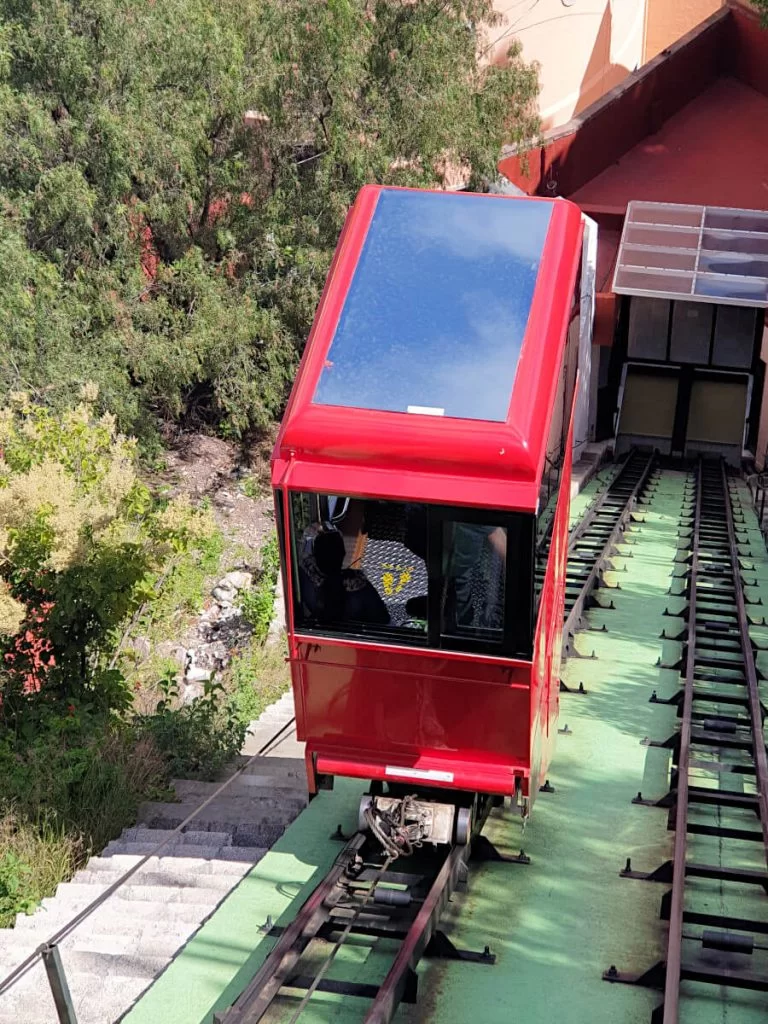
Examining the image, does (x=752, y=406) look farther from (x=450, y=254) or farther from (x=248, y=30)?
(x=450, y=254)

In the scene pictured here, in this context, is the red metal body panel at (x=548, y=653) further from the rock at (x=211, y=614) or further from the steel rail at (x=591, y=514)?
the rock at (x=211, y=614)

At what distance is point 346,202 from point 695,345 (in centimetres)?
1049

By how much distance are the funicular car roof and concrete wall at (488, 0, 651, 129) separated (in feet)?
94.9

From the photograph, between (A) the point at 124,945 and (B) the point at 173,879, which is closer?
(A) the point at 124,945

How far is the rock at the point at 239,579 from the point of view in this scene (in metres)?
22.6

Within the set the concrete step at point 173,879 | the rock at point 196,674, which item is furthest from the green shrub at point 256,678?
the concrete step at point 173,879

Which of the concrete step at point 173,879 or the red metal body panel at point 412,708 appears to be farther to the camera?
the concrete step at point 173,879

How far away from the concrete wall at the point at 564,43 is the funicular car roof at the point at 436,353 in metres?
28.9

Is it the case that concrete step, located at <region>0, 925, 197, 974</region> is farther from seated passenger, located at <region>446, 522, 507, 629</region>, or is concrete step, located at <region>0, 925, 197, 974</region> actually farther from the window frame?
seated passenger, located at <region>446, 522, 507, 629</region>

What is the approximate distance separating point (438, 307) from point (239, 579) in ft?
53.9

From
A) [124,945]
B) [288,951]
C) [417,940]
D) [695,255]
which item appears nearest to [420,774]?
[417,940]

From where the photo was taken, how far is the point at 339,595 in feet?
22.3

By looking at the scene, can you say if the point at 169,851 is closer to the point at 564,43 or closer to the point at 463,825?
the point at 463,825

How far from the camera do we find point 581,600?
1289 centimetres
